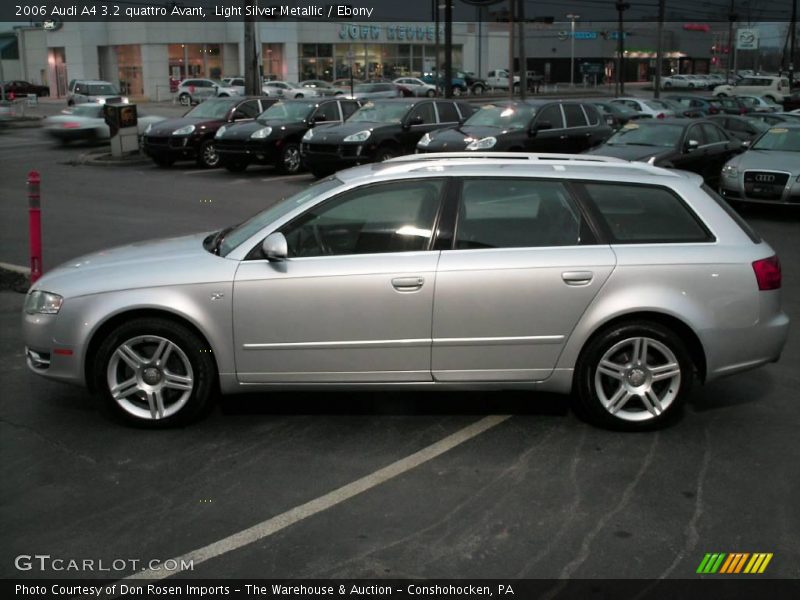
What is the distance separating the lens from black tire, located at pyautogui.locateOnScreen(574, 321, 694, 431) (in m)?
5.36

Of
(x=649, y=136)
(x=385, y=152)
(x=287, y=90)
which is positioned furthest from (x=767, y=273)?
(x=287, y=90)

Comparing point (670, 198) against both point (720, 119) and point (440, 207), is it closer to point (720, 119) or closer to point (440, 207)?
point (440, 207)

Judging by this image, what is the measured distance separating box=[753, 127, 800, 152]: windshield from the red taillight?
10875 mm

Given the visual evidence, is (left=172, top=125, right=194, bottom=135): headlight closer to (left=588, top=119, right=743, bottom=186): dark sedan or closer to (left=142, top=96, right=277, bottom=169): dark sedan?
(left=142, top=96, right=277, bottom=169): dark sedan

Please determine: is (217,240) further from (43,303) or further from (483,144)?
(483,144)

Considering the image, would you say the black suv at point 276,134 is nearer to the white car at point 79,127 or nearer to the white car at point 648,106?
the white car at point 79,127

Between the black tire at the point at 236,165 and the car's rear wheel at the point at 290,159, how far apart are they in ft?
2.87

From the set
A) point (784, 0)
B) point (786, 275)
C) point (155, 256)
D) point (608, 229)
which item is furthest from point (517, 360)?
point (784, 0)

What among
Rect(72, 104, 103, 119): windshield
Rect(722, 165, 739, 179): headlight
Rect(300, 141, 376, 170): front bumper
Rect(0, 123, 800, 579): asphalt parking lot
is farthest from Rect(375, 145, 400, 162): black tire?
Rect(72, 104, 103, 119): windshield

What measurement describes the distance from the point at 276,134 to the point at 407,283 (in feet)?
52.4

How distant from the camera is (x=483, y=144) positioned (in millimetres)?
17203

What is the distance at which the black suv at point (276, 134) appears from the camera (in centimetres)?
2047
